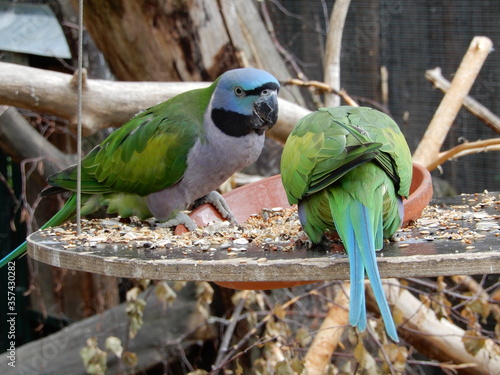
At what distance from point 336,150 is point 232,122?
0.76m

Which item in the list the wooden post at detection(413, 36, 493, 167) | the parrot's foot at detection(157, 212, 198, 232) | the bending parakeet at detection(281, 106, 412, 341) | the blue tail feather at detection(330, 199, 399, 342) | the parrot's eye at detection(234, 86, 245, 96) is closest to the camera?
the blue tail feather at detection(330, 199, 399, 342)

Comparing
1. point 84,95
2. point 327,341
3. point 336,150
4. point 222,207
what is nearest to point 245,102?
point 222,207

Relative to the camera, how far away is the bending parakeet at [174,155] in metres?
1.98

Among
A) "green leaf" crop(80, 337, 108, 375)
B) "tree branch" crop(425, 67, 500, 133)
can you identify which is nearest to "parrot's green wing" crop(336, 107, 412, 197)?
"tree branch" crop(425, 67, 500, 133)

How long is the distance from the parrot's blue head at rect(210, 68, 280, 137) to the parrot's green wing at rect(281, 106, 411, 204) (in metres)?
0.43


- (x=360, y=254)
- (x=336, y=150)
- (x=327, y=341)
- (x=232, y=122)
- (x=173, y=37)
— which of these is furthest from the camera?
(x=173, y=37)

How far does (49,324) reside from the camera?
3832 millimetres

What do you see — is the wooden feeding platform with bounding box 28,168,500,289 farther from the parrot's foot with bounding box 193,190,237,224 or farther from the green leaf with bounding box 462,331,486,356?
the green leaf with bounding box 462,331,486,356

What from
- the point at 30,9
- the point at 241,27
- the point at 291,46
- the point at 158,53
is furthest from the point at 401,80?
the point at 30,9

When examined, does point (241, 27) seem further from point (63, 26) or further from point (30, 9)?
point (30, 9)

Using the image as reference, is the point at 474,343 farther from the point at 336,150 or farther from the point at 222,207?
the point at 336,150

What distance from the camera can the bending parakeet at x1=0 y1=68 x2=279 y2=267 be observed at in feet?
6.48

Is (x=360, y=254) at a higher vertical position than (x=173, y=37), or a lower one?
lower

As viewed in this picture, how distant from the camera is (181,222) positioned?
6.01ft
